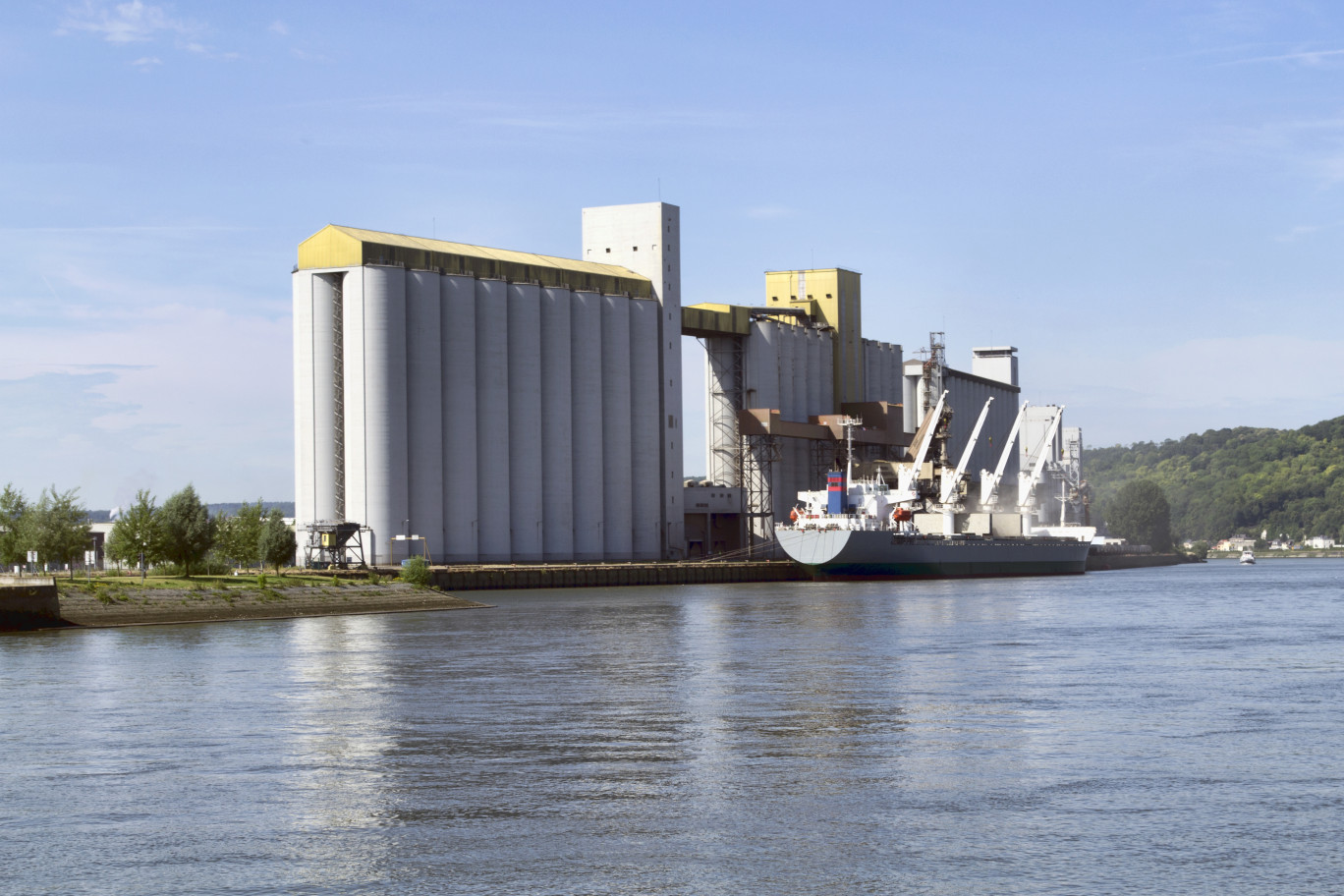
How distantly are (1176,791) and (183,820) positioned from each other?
1518cm

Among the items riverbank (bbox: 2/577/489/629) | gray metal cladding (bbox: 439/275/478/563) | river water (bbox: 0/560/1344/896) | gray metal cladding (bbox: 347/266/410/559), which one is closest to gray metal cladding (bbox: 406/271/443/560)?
gray metal cladding (bbox: 439/275/478/563)

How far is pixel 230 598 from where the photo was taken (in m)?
67.6

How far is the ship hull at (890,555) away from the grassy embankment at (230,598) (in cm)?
4642

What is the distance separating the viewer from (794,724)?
31.3 metres

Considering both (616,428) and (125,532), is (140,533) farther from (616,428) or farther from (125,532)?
(616,428)

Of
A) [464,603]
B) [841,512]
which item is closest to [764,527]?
[841,512]

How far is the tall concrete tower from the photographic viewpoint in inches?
5212

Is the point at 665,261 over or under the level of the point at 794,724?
over

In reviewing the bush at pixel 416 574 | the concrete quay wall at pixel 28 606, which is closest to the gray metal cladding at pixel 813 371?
the bush at pixel 416 574

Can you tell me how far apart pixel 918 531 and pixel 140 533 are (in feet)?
260

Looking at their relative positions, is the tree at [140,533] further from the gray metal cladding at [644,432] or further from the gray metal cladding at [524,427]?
the gray metal cladding at [644,432]

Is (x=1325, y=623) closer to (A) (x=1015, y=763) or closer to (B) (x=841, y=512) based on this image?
(A) (x=1015, y=763)

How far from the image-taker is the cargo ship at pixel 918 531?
406 ft

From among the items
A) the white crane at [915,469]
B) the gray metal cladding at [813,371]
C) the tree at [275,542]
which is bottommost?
the tree at [275,542]
